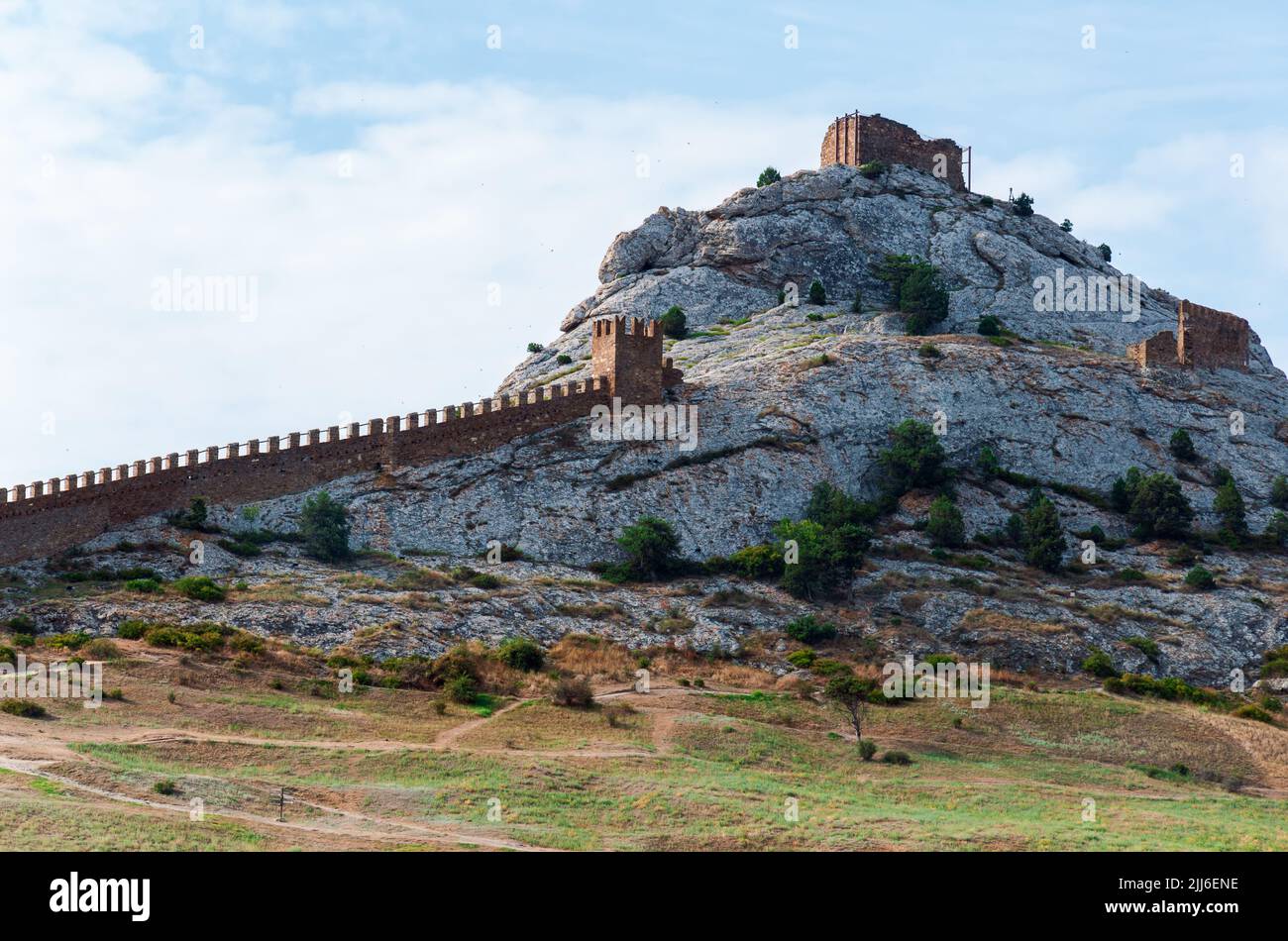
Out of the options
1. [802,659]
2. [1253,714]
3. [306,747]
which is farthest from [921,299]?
[306,747]

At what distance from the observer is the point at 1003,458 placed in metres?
68.4

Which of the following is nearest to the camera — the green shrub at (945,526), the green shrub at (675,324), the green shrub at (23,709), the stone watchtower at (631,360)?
the green shrub at (23,709)

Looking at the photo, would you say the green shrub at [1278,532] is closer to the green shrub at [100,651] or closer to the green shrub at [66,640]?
the green shrub at [100,651]

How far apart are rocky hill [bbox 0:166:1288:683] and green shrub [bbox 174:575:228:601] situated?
17.4 inches

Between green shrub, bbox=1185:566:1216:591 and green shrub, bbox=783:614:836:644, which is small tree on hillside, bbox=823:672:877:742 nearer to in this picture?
green shrub, bbox=783:614:836:644

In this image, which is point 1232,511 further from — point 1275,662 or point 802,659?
point 802,659

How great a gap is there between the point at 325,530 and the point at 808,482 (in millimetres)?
20586

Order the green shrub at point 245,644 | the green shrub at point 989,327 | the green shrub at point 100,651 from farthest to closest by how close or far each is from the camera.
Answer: the green shrub at point 989,327 → the green shrub at point 245,644 → the green shrub at point 100,651

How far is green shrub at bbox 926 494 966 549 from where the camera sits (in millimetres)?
62219

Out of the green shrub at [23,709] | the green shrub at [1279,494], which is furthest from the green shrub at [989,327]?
the green shrub at [23,709]

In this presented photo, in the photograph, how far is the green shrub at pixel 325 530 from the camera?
55.1 m

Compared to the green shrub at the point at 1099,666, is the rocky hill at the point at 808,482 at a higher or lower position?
higher

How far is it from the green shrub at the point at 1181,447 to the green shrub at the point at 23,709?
5070cm

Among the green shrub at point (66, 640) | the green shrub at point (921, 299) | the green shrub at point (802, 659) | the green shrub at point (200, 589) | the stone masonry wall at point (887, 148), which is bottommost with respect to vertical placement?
the green shrub at point (802, 659)
